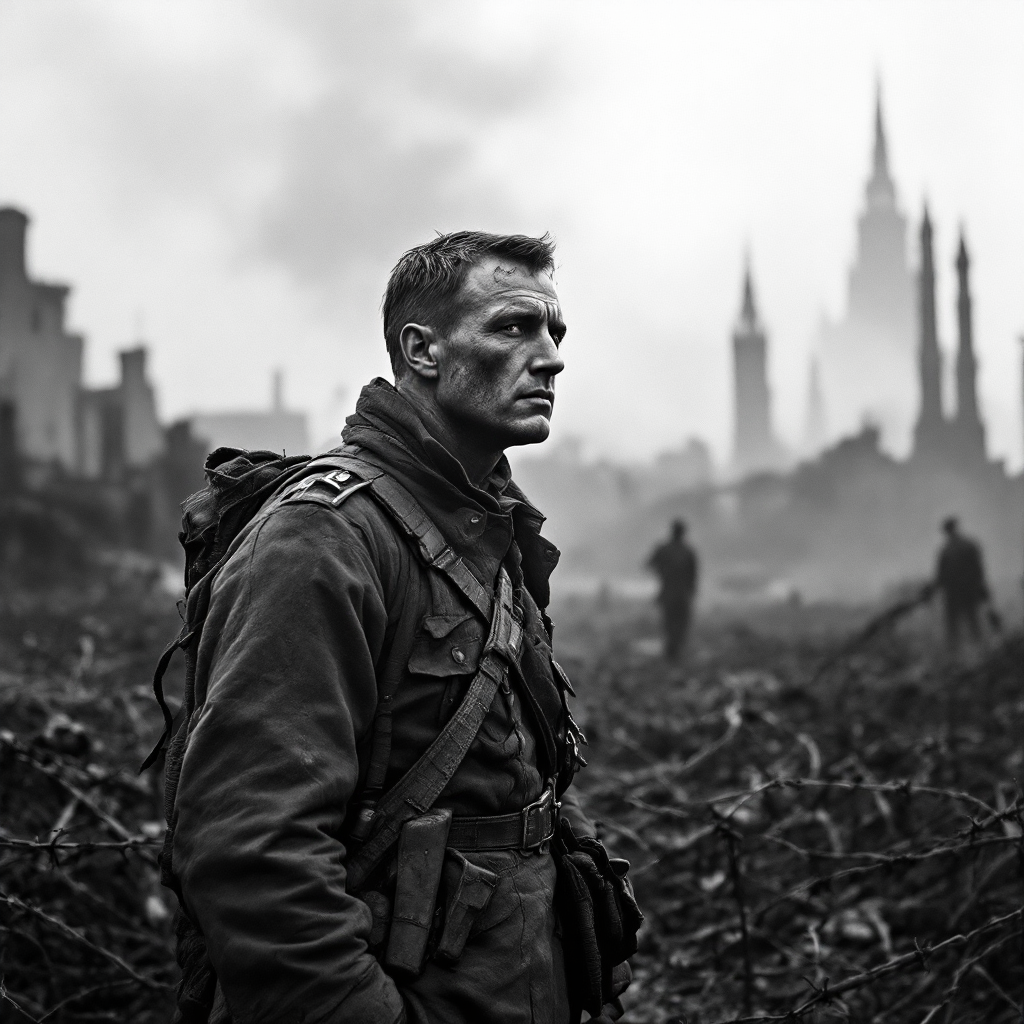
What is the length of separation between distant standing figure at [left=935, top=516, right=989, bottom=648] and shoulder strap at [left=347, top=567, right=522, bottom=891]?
627 inches

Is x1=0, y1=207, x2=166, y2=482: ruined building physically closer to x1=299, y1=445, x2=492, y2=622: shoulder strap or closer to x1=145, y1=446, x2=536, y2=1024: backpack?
x1=145, y1=446, x2=536, y2=1024: backpack

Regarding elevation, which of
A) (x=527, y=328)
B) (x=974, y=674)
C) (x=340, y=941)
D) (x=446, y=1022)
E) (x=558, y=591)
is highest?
(x=527, y=328)

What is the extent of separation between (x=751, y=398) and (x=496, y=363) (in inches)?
3795

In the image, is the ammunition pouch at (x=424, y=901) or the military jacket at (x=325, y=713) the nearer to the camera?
the military jacket at (x=325, y=713)

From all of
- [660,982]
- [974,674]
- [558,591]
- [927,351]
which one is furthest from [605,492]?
[660,982]

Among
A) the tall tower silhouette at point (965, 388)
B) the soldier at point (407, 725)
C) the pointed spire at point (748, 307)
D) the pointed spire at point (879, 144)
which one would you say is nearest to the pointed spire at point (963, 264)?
the tall tower silhouette at point (965, 388)

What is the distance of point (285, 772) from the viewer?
165 cm

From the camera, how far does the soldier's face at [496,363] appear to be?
210 centimetres

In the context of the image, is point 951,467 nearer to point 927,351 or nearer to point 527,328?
point 927,351

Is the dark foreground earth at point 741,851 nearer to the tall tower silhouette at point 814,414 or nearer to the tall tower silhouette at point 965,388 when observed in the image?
the tall tower silhouette at point 965,388

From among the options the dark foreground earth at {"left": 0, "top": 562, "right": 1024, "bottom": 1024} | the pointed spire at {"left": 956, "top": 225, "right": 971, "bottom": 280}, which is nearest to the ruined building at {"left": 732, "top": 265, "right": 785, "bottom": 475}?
the pointed spire at {"left": 956, "top": 225, "right": 971, "bottom": 280}

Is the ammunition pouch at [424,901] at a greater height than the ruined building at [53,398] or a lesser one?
lesser

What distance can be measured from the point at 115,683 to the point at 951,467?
170ft

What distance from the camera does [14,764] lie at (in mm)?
4398
